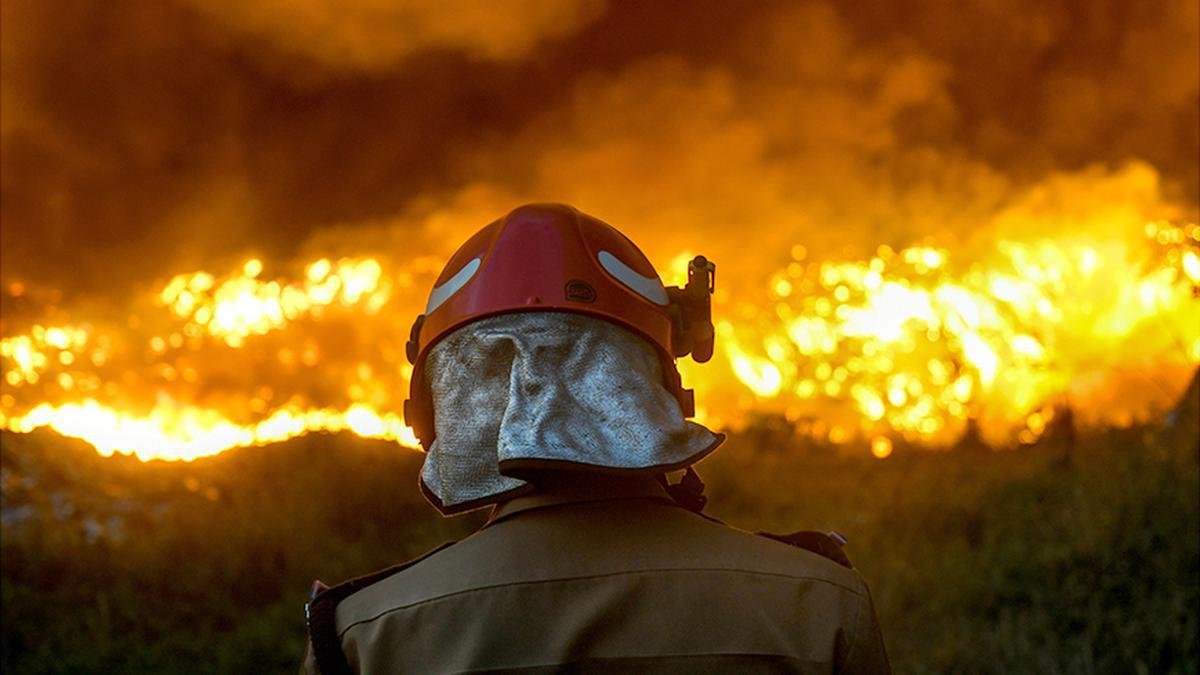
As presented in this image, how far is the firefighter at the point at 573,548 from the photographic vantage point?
1.76 metres

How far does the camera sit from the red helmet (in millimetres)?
2072

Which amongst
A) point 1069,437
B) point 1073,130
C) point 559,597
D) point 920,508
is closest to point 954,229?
point 1073,130

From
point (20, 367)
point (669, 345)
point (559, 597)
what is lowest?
point (559, 597)

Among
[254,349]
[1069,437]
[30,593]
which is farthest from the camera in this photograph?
[254,349]

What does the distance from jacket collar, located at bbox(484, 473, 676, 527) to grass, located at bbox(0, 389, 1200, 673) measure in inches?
147

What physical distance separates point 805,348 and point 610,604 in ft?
22.4

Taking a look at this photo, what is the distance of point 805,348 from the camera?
8430 millimetres

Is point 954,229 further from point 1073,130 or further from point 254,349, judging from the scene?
point 254,349

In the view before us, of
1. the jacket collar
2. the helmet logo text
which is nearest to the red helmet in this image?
the helmet logo text

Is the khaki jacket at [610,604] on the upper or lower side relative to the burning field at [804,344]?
lower

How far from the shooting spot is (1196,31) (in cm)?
835

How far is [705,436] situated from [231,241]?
7.10 metres

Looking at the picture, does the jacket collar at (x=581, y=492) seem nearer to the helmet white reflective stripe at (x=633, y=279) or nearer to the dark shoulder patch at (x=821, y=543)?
the dark shoulder patch at (x=821, y=543)

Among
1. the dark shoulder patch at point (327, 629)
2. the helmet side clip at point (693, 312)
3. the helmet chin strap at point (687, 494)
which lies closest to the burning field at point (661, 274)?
the helmet side clip at point (693, 312)
